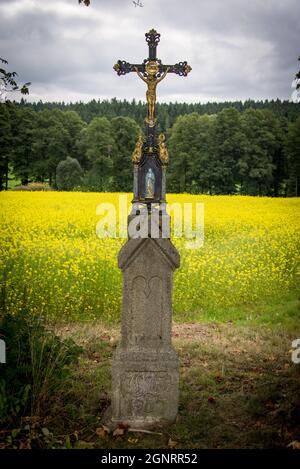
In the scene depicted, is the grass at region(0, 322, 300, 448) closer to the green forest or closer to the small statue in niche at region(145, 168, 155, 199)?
the small statue in niche at region(145, 168, 155, 199)

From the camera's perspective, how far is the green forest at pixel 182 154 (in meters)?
44.4

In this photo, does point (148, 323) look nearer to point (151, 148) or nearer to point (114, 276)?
point (151, 148)

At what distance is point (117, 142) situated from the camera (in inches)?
1948

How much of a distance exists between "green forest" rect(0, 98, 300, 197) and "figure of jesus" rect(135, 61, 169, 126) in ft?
128

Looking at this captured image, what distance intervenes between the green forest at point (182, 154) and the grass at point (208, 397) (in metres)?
37.8

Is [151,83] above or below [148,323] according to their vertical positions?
above

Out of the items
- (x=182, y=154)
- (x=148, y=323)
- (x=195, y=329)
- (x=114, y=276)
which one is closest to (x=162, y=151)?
(x=148, y=323)

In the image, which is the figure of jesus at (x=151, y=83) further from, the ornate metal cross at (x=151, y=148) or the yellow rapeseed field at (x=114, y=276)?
the yellow rapeseed field at (x=114, y=276)

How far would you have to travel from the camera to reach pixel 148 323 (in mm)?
4828

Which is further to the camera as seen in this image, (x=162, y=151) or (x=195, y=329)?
(x=195, y=329)

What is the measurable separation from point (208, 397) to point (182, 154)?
42.4 meters
